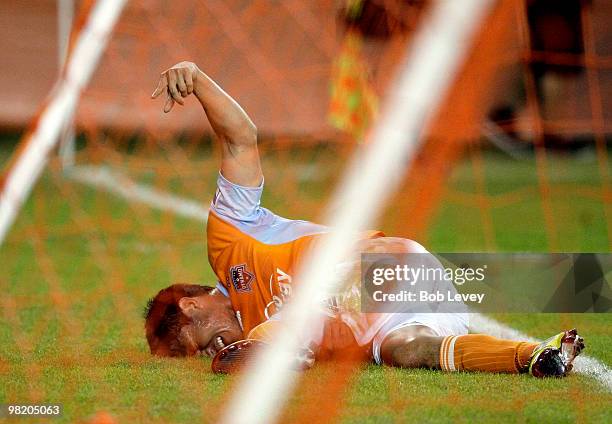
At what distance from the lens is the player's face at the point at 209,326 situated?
384cm

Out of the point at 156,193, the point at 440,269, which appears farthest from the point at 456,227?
the point at 440,269

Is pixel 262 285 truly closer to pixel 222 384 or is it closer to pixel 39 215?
pixel 222 384

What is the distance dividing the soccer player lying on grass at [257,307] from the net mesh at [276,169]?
0.13 meters

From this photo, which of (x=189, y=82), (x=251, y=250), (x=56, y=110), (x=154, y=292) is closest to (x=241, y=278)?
(x=251, y=250)

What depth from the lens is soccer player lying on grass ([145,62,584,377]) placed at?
353cm

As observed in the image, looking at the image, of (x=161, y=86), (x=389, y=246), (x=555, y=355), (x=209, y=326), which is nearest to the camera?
(x=161, y=86)

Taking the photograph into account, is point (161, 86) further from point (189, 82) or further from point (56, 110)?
point (56, 110)

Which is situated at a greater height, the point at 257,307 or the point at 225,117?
the point at 225,117

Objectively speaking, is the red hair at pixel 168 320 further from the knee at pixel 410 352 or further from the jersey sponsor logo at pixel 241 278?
the knee at pixel 410 352

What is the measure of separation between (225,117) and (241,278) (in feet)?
1.85

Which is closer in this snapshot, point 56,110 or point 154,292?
point 56,110

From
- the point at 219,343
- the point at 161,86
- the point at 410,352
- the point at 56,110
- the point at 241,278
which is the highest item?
the point at 161,86

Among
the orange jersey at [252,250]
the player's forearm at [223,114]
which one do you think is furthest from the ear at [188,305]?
the player's forearm at [223,114]

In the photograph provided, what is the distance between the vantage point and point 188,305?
3863 millimetres
